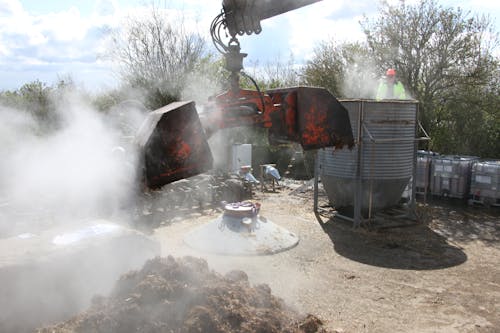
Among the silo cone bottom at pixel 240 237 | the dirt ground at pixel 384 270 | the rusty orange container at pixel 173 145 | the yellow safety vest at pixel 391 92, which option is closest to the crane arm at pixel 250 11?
the rusty orange container at pixel 173 145

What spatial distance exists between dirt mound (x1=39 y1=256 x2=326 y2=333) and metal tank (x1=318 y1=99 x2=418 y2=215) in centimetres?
547

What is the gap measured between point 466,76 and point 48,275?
14814 millimetres

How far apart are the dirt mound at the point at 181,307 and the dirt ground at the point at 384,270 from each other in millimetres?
1052

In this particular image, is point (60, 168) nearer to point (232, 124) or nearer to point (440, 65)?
Result: point (232, 124)

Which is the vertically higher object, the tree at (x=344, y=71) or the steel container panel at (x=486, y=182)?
the tree at (x=344, y=71)

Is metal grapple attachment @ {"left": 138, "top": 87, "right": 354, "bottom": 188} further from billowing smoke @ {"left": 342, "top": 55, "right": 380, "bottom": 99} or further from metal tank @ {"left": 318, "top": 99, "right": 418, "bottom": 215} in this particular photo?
billowing smoke @ {"left": 342, "top": 55, "right": 380, "bottom": 99}

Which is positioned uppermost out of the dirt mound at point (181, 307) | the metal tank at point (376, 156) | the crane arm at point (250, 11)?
the crane arm at point (250, 11)

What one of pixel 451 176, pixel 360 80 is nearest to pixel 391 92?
pixel 451 176

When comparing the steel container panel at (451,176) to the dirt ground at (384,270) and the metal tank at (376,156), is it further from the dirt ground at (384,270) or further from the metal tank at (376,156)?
the metal tank at (376,156)

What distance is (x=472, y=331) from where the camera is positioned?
5.34 m

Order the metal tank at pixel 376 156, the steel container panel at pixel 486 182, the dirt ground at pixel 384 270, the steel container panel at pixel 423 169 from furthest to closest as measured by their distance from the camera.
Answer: the steel container panel at pixel 423 169 → the steel container panel at pixel 486 182 → the metal tank at pixel 376 156 → the dirt ground at pixel 384 270

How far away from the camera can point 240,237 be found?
8180 millimetres

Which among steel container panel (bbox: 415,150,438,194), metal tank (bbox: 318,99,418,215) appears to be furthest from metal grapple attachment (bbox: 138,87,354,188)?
steel container panel (bbox: 415,150,438,194)

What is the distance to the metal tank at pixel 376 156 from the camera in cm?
964
